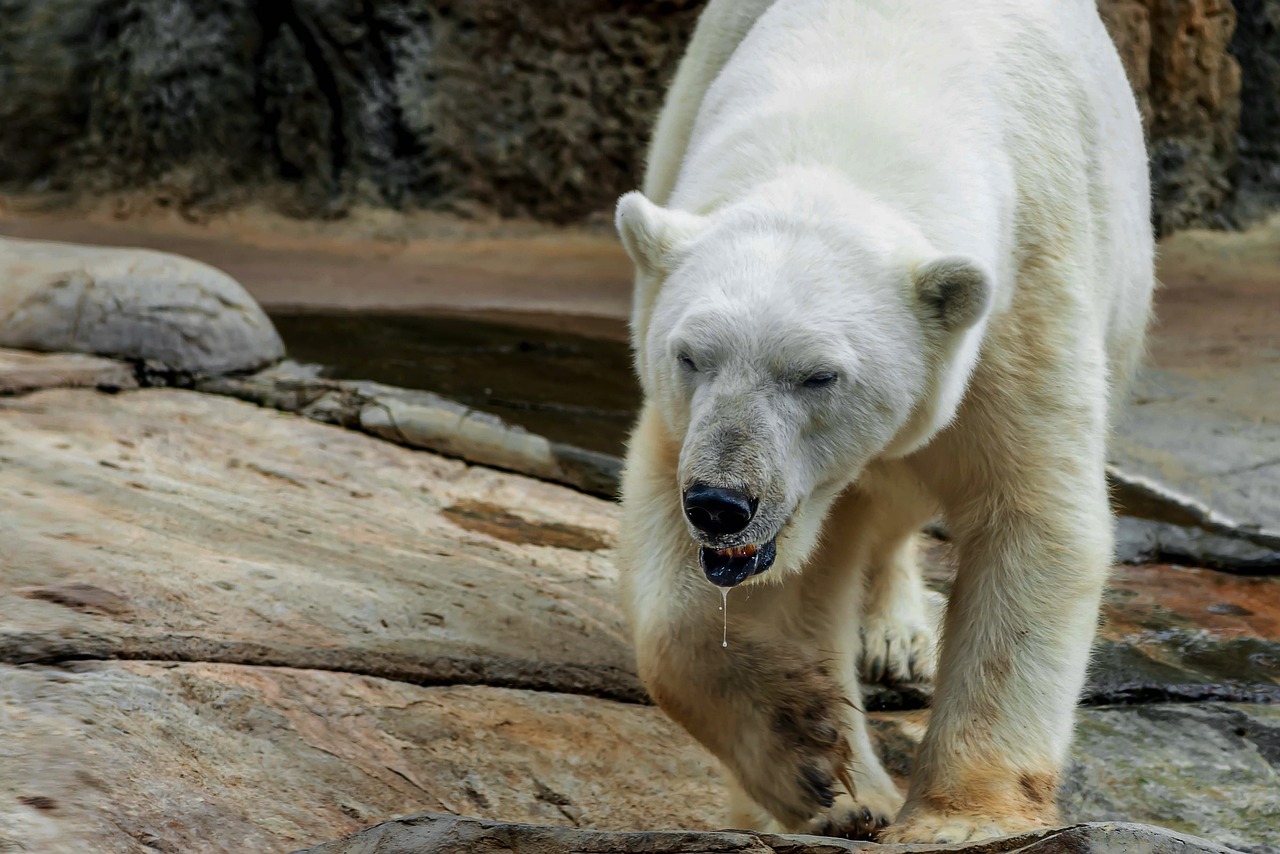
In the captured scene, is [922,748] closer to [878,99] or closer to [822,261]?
[822,261]

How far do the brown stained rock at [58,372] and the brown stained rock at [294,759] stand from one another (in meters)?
2.16

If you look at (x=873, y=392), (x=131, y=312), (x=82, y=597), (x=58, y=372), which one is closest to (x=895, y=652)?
(x=873, y=392)

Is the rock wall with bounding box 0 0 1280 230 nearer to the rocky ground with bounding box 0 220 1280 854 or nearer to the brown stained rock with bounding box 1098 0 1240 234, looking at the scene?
the brown stained rock with bounding box 1098 0 1240 234

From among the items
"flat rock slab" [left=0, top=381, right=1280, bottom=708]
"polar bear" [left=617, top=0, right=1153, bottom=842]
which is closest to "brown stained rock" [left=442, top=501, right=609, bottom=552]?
"flat rock slab" [left=0, top=381, right=1280, bottom=708]

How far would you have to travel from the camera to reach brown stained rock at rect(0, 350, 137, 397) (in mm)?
4262

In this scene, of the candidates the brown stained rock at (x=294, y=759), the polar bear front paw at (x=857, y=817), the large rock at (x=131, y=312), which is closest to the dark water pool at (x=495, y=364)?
the large rock at (x=131, y=312)

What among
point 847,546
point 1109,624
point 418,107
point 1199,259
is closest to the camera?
point 847,546

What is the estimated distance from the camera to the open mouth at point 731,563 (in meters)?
2.16

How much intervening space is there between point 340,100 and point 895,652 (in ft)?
25.8

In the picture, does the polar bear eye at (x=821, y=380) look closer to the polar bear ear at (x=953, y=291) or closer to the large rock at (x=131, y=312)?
the polar bear ear at (x=953, y=291)

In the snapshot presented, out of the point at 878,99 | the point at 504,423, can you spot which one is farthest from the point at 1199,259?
the point at 878,99

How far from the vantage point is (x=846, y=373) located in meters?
2.20

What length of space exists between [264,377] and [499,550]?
1.96 metres

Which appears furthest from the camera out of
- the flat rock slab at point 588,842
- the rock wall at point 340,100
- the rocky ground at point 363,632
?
the rock wall at point 340,100
